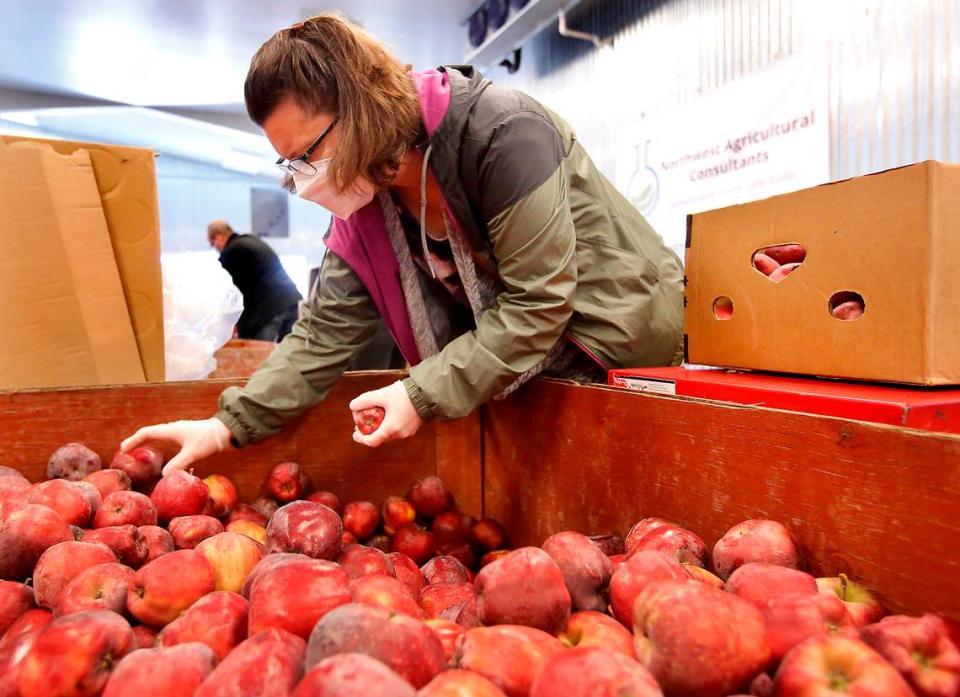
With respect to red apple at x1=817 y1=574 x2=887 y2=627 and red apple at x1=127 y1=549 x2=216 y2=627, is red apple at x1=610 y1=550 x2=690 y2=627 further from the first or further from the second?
red apple at x1=127 y1=549 x2=216 y2=627

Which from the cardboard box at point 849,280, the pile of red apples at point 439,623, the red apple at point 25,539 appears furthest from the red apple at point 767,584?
the red apple at point 25,539

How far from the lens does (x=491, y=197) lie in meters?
1.64

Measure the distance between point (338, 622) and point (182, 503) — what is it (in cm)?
104

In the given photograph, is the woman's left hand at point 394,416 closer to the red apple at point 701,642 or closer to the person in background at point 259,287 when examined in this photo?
the red apple at point 701,642

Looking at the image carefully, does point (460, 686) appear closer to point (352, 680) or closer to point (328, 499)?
point (352, 680)

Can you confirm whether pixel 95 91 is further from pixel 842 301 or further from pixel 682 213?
pixel 842 301

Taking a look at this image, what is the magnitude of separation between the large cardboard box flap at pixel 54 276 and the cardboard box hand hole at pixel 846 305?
7.36 feet

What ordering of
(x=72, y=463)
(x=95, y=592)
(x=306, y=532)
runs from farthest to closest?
(x=72, y=463)
(x=306, y=532)
(x=95, y=592)

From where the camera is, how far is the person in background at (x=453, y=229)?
5.28 feet

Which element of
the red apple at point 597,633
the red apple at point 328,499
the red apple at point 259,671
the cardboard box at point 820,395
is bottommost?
the red apple at point 328,499

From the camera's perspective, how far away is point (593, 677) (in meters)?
0.71

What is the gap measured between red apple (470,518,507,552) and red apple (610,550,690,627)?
97 cm

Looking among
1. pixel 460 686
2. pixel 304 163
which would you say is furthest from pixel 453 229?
pixel 460 686

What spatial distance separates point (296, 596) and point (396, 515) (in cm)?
109
